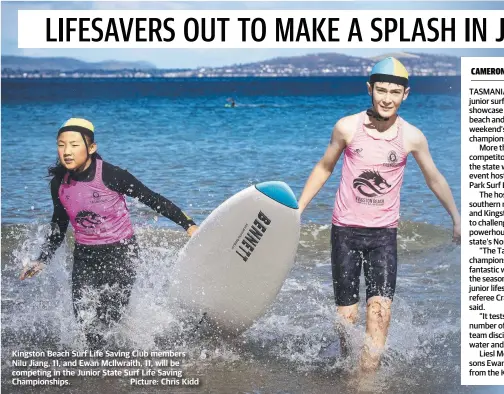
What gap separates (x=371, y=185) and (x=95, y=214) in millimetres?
1747

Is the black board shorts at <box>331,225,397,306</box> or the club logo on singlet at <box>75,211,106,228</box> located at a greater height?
the club logo on singlet at <box>75,211,106,228</box>

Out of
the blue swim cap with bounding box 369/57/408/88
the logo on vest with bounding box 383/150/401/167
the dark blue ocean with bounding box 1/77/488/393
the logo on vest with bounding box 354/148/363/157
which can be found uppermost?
the blue swim cap with bounding box 369/57/408/88

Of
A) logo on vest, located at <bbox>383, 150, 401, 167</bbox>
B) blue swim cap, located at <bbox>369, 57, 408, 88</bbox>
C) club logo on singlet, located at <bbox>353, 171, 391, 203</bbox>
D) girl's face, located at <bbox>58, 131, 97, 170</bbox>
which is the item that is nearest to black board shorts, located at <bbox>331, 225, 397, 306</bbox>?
club logo on singlet, located at <bbox>353, 171, 391, 203</bbox>

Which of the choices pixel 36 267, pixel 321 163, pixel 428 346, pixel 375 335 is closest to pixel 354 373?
Answer: pixel 375 335

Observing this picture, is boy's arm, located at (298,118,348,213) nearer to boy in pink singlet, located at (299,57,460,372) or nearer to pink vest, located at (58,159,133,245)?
boy in pink singlet, located at (299,57,460,372)

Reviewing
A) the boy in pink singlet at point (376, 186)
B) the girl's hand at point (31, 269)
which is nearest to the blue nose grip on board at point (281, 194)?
the boy in pink singlet at point (376, 186)

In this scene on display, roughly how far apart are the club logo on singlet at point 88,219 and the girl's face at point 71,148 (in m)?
0.31

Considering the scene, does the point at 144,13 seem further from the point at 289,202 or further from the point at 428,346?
the point at 428,346

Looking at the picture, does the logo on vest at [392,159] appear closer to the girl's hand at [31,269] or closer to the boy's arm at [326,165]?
the boy's arm at [326,165]

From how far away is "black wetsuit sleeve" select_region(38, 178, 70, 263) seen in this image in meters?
5.29

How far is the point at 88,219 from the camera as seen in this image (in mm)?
5188

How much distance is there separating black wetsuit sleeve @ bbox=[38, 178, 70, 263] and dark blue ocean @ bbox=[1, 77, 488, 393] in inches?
8.2

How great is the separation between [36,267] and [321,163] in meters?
1.96

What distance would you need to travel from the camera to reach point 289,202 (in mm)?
4918
